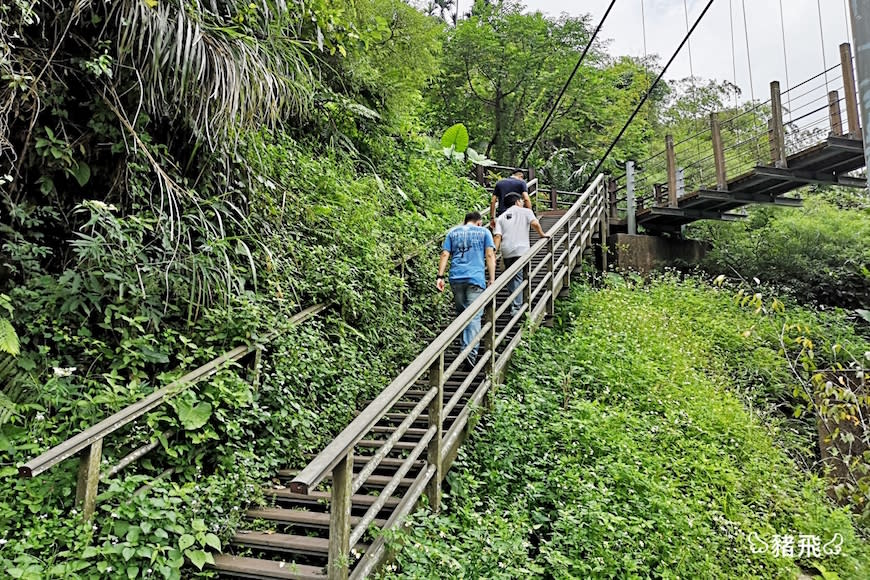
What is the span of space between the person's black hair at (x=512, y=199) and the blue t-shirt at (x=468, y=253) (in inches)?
66.2

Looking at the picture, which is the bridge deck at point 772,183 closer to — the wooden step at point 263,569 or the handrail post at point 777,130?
the handrail post at point 777,130

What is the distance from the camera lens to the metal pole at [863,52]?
127cm

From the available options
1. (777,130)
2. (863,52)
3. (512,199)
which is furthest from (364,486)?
(777,130)

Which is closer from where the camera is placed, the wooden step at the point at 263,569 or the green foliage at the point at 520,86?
the wooden step at the point at 263,569

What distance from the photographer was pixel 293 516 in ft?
10.1

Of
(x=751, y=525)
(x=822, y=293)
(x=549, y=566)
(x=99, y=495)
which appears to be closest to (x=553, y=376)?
(x=751, y=525)

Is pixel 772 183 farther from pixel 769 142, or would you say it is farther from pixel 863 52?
pixel 863 52

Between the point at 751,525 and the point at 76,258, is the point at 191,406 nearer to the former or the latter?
the point at 76,258

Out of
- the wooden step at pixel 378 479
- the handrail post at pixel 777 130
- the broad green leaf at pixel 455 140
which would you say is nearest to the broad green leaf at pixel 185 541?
the wooden step at pixel 378 479

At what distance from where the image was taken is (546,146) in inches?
795

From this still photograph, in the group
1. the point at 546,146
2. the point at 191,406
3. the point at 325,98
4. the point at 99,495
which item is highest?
the point at 546,146

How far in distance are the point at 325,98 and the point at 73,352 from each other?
5.04 metres

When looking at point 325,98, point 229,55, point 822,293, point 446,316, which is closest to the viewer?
point 229,55

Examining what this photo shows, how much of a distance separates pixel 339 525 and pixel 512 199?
5.50 m
